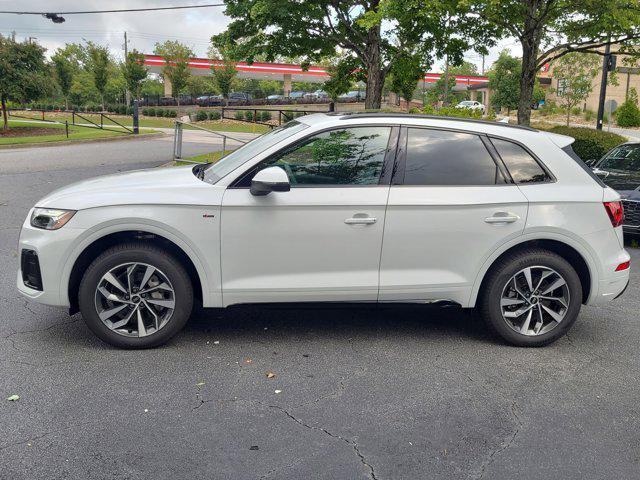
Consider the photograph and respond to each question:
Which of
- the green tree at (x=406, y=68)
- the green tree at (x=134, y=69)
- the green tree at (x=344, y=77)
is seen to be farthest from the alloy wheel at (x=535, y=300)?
the green tree at (x=134, y=69)

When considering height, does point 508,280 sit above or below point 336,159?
below

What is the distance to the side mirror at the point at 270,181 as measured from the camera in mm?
4195

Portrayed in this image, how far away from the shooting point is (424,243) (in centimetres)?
453

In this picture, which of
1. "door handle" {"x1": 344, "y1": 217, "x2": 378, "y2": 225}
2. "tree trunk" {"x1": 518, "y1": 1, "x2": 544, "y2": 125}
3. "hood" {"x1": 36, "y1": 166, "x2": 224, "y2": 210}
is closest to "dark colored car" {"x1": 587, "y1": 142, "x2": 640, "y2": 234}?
"door handle" {"x1": 344, "y1": 217, "x2": 378, "y2": 225}

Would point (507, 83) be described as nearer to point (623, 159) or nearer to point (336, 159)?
point (623, 159)

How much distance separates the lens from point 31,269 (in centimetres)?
441

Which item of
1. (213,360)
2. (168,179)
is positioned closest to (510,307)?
(213,360)

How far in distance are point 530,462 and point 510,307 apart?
172 cm

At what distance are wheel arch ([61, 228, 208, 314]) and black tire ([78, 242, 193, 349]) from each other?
0.07m

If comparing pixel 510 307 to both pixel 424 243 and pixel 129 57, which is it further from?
pixel 129 57

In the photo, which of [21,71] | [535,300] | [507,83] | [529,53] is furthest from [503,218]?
[507,83]

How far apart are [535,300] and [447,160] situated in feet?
4.20

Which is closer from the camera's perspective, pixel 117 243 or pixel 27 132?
pixel 117 243

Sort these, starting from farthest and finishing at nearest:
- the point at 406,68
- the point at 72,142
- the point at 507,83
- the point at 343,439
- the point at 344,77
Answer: the point at 507,83 < the point at 72,142 < the point at 344,77 < the point at 406,68 < the point at 343,439
